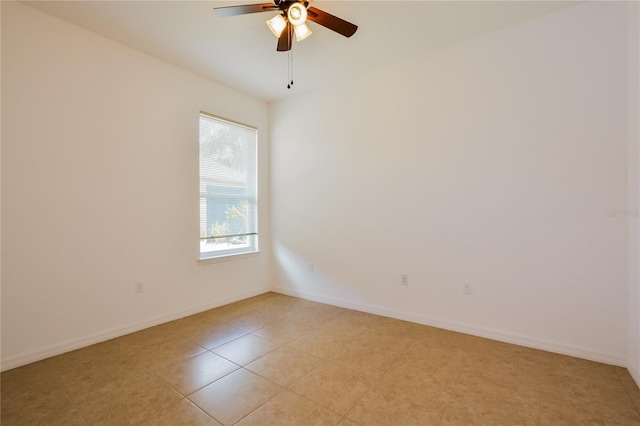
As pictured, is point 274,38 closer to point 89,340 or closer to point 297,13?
point 297,13

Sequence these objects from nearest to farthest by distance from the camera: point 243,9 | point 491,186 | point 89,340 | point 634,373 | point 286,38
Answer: point 243,9 < point 634,373 < point 286,38 < point 89,340 < point 491,186

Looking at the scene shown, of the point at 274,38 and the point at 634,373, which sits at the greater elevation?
the point at 274,38

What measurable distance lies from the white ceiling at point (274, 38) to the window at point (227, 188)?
756 millimetres

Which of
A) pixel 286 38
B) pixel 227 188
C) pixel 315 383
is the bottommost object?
pixel 315 383

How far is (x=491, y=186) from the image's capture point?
2.70 metres

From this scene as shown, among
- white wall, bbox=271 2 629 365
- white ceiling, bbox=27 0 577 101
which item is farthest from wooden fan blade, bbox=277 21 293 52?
white wall, bbox=271 2 629 365

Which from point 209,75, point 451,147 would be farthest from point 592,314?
point 209,75

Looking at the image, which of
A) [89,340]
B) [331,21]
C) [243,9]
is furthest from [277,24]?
[89,340]

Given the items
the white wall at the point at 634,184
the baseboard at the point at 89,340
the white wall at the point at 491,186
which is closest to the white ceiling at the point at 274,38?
the white wall at the point at 491,186

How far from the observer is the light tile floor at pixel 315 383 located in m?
1.68

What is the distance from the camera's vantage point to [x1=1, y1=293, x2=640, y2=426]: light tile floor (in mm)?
1682

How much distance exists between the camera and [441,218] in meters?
2.95

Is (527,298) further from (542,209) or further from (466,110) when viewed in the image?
(466,110)

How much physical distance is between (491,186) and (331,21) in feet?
6.56
